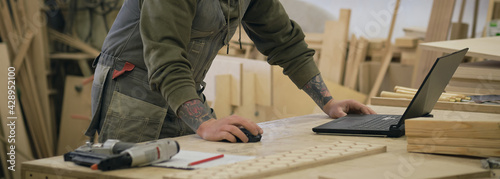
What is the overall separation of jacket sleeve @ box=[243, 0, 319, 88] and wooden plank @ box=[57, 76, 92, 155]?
2.83 meters

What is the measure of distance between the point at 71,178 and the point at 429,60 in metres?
3.35

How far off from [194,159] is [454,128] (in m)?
0.74

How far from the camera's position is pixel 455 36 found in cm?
485

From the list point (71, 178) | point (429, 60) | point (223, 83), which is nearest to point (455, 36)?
point (429, 60)

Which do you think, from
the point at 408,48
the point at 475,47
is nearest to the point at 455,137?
the point at 475,47

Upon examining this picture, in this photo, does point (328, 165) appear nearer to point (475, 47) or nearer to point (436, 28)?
point (475, 47)

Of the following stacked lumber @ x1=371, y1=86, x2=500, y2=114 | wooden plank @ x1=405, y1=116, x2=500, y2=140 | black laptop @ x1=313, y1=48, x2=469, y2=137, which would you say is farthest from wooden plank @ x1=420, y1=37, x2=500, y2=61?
wooden plank @ x1=405, y1=116, x2=500, y2=140

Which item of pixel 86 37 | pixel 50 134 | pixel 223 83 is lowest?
pixel 50 134

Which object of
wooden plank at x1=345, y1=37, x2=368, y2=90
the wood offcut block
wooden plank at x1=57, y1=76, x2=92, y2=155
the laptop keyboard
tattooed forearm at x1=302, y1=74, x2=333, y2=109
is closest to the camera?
the wood offcut block

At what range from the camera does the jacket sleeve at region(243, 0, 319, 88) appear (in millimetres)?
2309

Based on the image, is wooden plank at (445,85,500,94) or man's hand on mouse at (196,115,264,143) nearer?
man's hand on mouse at (196,115,264,143)

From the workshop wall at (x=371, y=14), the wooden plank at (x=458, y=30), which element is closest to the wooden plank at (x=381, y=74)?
the workshop wall at (x=371, y=14)

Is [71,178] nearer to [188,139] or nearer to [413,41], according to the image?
[188,139]

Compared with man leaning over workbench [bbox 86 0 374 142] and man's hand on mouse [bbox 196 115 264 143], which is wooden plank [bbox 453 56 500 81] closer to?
man leaning over workbench [bbox 86 0 374 142]
